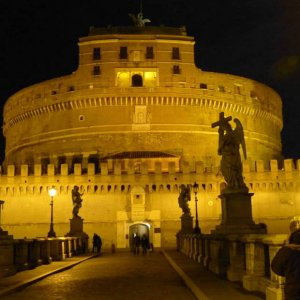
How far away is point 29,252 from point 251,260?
8.13 meters

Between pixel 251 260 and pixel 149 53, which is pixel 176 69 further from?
pixel 251 260

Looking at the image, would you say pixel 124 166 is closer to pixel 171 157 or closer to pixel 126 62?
pixel 171 157

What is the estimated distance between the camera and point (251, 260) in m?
8.20

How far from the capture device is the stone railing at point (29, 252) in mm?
11680

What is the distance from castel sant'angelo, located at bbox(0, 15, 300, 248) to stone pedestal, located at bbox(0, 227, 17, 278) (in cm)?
2493

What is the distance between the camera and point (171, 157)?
41906 mm

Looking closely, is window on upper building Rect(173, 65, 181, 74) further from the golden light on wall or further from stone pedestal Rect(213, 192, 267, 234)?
stone pedestal Rect(213, 192, 267, 234)

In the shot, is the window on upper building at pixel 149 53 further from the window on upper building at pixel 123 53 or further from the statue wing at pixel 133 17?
the statue wing at pixel 133 17

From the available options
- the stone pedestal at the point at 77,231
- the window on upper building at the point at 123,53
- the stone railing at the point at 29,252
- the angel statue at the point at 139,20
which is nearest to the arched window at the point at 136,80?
the window on upper building at the point at 123,53

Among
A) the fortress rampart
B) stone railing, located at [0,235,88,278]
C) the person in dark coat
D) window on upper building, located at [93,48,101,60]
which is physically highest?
window on upper building, located at [93,48,101,60]

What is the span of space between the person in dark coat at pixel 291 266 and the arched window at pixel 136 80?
4194 centimetres

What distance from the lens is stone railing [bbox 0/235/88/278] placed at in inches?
460

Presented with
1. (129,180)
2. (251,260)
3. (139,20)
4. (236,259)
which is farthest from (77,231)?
(139,20)

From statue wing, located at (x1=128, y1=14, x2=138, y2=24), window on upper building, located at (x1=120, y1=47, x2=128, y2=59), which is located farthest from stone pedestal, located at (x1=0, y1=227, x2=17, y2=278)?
statue wing, located at (x1=128, y1=14, x2=138, y2=24)
